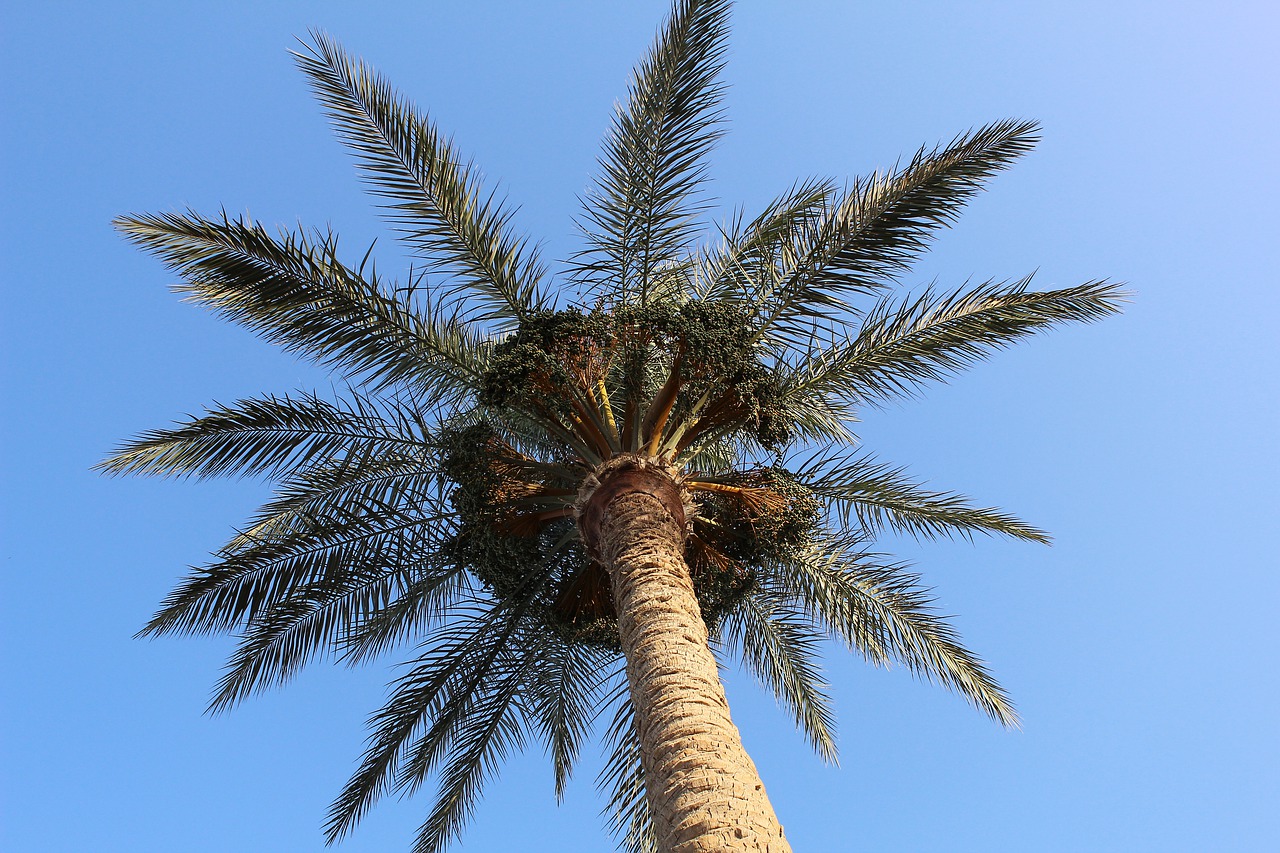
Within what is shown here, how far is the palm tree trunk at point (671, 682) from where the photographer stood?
516cm

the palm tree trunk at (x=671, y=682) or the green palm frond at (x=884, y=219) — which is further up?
the green palm frond at (x=884, y=219)

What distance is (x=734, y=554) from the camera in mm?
8789

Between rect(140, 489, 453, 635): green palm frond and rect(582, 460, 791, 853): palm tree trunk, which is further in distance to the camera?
rect(140, 489, 453, 635): green palm frond

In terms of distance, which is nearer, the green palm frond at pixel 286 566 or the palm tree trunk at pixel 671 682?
the palm tree trunk at pixel 671 682

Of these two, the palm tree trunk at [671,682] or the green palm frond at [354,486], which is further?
the green palm frond at [354,486]

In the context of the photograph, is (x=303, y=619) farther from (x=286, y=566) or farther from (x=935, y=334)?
(x=935, y=334)

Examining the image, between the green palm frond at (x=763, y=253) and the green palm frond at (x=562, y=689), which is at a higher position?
the green palm frond at (x=763, y=253)

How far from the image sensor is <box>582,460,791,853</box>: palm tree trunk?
16.9 ft

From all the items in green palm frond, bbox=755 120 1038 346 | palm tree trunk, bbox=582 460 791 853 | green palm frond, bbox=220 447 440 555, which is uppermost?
green palm frond, bbox=755 120 1038 346

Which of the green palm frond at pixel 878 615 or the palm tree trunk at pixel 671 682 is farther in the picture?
the green palm frond at pixel 878 615

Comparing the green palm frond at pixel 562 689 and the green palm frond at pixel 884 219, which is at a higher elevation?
the green palm frond at pixel 884 219

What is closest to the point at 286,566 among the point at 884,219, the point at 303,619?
the point at 303,619

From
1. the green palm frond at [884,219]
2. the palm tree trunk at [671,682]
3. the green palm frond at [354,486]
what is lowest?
the palm tree trunk at [671,682]

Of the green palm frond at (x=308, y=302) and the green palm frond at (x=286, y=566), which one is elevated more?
the green palm frond at (x=308, y=302)
